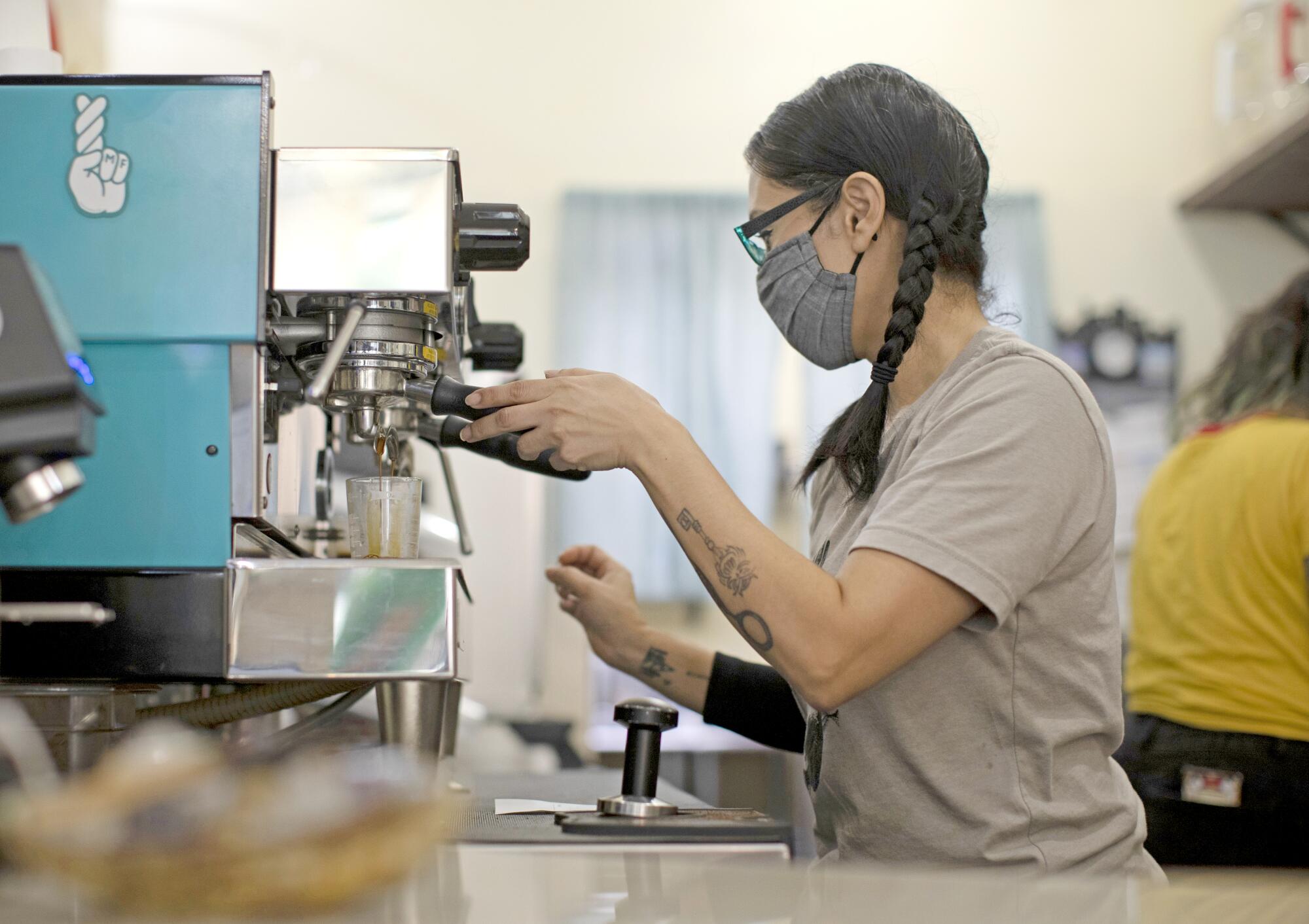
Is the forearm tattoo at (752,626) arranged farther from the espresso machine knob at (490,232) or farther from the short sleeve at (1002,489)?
the espresso machine knob at (490,232)

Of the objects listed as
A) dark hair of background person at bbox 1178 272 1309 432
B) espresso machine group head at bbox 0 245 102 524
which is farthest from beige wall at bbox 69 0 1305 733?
espresso machine group head at bbox 0 245 102 524

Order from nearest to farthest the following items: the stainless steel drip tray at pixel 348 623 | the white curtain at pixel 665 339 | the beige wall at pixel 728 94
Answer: the stainless steel drip tray at pixel 348 623 < the white curtain at pixel 665 339 < the beige wall at pixel 728 94

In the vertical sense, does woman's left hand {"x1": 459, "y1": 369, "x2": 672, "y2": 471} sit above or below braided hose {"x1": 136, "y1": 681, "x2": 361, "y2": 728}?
above

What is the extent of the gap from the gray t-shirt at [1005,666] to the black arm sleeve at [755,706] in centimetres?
27

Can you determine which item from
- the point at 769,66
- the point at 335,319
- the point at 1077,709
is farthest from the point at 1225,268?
the point at 335,319

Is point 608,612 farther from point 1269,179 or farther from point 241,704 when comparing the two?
point 1269,179

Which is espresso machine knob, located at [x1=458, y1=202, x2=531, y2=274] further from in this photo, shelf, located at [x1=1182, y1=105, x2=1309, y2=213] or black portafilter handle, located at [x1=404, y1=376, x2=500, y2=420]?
shelf, located at [x1=1182, y1=105, x2=1309, y2=213]

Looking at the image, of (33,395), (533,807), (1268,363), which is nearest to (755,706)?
(533,807)

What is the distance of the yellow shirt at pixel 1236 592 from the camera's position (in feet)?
5.58

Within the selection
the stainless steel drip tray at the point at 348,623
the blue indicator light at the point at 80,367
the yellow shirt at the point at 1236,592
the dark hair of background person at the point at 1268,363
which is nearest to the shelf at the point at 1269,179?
the dark hair of background person at the point at 1268,363

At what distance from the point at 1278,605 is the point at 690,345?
2.10 meters

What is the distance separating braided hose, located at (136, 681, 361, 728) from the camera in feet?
3.41

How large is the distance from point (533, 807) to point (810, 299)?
0.51 meters

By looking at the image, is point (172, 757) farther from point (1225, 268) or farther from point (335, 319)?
point (1225, 268)
